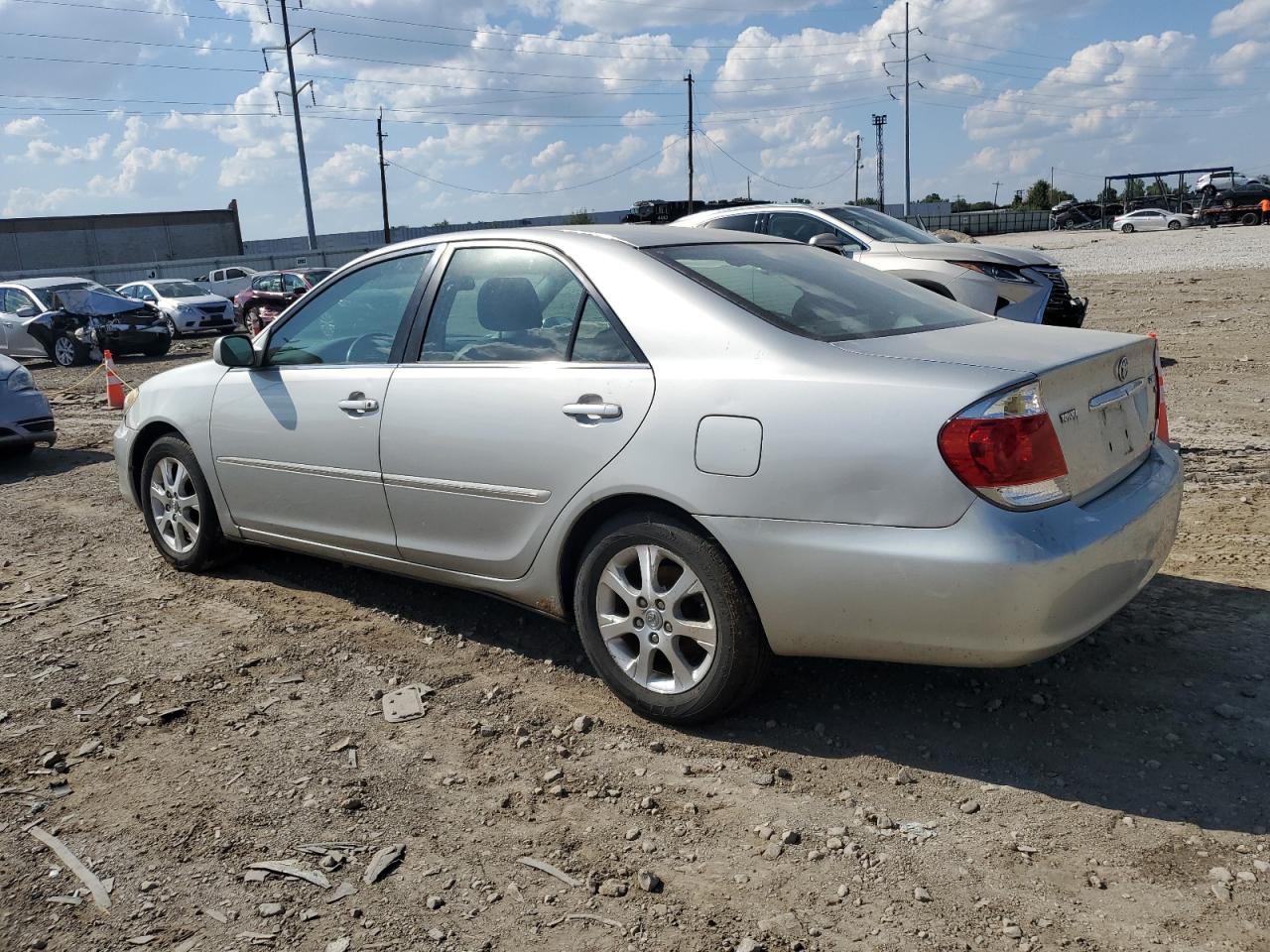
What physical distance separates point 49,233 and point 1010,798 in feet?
240

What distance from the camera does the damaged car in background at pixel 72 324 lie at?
19312mm

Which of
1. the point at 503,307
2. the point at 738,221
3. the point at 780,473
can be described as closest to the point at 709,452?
the point at 780,473

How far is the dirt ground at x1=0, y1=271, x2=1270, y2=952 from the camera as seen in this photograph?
2.67 m

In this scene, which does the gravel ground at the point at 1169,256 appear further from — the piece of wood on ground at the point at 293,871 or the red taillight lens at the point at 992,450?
the piece of wood on ground at the point at 293,871

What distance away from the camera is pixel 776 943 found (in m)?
2.55

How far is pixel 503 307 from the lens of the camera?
164 inches

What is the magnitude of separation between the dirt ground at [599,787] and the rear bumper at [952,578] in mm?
443

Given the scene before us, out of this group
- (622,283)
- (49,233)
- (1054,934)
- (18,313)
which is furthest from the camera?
(49,233)

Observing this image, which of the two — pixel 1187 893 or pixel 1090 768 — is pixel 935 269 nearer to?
pixel 1090 768

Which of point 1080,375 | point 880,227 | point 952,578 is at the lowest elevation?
point 952,578

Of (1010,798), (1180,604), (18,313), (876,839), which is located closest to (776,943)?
(876,839)

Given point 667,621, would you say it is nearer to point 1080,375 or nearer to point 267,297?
point 1080,375

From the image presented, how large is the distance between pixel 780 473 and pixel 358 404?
1985mm

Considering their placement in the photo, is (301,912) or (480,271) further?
(480,271)
